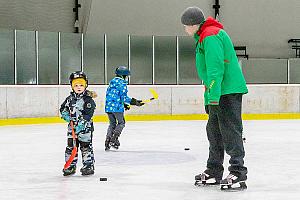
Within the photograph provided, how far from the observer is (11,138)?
1073 centimetres

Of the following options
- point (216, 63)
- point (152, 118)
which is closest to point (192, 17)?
point (216, 63)

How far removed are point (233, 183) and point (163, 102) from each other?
11379mm

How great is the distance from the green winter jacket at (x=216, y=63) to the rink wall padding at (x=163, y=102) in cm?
989

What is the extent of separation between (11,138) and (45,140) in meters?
0.78

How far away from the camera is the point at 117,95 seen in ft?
27.8

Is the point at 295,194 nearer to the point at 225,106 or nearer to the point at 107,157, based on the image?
the point at 225,106

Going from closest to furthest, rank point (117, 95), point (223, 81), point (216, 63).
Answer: point (216, 63), point (223, 81), point (117, 95)

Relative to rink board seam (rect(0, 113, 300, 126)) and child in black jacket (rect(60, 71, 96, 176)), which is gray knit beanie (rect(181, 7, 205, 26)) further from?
rink board seam (rect(0, 113, 300, 126))

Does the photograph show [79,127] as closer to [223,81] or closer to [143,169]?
[143,169]

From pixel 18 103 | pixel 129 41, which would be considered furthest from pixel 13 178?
pixel 129 41

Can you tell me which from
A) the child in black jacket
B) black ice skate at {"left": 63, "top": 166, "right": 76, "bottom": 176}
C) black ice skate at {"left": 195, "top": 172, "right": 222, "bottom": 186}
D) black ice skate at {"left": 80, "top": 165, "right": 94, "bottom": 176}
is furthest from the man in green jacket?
black ice skate at {"left": 63, "top": 166, "right": 76, "bottom": 176}

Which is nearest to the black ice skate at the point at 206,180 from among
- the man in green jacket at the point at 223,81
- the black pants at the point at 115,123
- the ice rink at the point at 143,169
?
the ice rink at the point at 143,169

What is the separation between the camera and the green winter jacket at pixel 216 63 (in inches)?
190

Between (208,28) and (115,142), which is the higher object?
(208,28)
